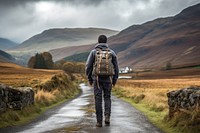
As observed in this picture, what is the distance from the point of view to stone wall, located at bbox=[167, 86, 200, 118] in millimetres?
10227

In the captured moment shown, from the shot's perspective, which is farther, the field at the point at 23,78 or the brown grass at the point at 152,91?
the field at the point at 23,78

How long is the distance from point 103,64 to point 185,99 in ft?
9.53

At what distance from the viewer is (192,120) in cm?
934

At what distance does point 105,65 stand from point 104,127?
181cm

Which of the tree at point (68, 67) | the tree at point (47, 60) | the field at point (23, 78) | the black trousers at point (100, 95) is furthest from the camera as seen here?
the tree at point (68, 67)

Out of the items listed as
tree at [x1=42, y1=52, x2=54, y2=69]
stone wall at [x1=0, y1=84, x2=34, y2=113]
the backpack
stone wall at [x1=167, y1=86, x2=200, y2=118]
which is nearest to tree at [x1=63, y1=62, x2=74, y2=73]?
tree at [x1=42, y1=52, x2=54, y2=69]

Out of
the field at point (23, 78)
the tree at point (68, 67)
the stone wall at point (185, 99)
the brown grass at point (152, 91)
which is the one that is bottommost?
the brown grass at point (152, 91)

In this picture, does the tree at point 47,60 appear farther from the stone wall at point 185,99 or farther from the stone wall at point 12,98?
the stone wall at point 185,99

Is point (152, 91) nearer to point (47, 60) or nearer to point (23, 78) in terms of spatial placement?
point (23, 78)

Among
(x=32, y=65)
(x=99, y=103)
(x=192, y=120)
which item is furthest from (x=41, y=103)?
(x=32, y=65)

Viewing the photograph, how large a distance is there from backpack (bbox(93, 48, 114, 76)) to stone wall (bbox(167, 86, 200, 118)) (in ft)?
8.31

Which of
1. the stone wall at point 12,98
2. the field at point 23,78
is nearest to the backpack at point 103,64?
the stone wall at point 12,98

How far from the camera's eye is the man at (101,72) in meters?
10.2

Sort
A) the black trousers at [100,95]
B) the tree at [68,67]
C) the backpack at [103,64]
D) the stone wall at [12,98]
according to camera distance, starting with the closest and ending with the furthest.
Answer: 1. the backpack at [103,64]
2. the black trousers at [100,95]
3. the stone wall at [12,98]
4. the tree at [68,67]
